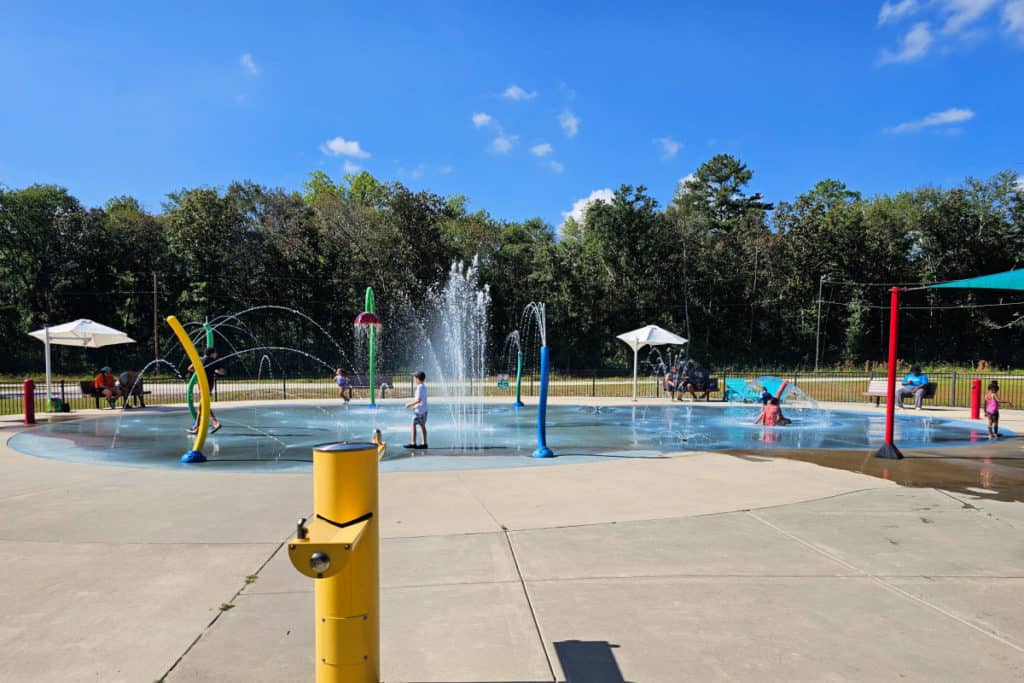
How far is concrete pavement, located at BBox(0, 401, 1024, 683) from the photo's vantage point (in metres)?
3.74

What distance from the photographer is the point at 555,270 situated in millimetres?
48312

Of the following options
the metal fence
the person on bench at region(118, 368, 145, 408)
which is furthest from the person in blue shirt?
the person on bench at region(118, 368, 145, 408)

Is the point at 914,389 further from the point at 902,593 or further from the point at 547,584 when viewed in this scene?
the point at 547,584

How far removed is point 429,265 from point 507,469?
114 ft

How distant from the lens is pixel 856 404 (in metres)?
22.4

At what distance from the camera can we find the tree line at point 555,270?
42750 millimetres

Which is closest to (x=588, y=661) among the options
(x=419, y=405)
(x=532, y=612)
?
(x=532, y=612)

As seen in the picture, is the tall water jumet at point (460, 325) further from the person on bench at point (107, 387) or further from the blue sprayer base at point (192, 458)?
the blue sprayer base at point (192, 458)

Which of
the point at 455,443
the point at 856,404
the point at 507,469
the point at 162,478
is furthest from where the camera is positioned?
the point at 856,404

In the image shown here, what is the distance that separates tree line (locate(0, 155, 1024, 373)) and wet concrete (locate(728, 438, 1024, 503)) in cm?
3472

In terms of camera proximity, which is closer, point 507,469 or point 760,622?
point 760,622

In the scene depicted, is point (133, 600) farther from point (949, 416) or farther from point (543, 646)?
point (949, 416)

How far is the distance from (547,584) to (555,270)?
144ft

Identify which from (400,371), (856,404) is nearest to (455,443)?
(856,404)
